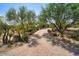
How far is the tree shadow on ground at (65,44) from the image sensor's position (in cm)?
277

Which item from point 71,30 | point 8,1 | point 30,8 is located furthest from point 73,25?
point 8,1

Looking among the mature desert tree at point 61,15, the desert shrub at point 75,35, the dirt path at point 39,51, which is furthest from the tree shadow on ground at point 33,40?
the desert shrub at point 75,35

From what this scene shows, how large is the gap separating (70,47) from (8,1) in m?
0.79

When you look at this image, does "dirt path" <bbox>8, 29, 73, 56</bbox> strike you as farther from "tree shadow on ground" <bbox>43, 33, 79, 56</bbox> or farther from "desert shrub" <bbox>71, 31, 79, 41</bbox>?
"desert shrub" <bbox>71, 31, 79, 41</bbox>

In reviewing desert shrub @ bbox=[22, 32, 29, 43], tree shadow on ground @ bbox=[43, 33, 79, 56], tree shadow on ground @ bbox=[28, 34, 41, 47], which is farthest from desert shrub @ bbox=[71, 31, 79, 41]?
desert shrub @ bbox=[22, 32, 29, 43]

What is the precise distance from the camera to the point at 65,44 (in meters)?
2.80

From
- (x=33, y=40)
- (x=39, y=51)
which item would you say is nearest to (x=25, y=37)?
(x=33, y=40)

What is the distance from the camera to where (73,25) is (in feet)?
9.08

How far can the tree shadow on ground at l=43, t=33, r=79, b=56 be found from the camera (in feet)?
9.09

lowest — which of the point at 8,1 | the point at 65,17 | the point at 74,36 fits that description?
the point at 74,36

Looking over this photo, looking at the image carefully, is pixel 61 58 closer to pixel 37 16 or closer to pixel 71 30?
pixel 71 30

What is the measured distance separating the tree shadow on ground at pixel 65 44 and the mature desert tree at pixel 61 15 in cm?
10

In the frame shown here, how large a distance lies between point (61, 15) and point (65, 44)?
30 cm

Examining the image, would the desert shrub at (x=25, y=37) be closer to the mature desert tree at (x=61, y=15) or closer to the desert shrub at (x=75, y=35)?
the mature desert tree at (x=61, y=15)
